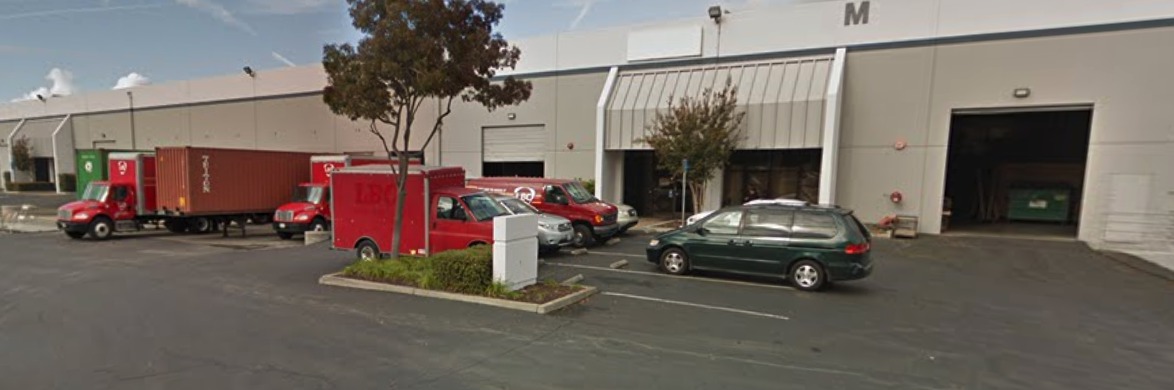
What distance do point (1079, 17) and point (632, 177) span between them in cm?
1484

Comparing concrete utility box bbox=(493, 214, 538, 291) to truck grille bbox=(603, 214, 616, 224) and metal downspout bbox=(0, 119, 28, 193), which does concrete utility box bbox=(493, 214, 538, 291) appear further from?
metal downspout bbox=(0, 119, 28, 193)

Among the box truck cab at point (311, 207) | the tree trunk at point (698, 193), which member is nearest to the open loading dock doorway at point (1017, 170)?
the tree trunk at point (698, 193)

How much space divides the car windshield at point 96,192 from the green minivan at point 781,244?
60.0 feet

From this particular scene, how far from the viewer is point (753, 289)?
8.21 meters

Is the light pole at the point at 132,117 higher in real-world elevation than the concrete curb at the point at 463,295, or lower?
higher

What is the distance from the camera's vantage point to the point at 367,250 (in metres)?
10.2

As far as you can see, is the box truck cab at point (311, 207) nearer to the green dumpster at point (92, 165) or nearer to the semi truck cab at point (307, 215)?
the semi truck cab at point (307, 215)

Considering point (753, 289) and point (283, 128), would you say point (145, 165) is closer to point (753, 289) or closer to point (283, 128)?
point (283, 128)

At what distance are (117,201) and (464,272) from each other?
1595cm

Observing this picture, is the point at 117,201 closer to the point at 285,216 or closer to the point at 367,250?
the point at 285,216

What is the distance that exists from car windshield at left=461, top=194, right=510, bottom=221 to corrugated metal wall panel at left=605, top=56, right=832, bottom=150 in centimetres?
925

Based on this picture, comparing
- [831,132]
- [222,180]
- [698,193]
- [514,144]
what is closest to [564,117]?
[514,144]

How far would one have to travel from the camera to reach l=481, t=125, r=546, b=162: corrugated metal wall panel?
70.4ft

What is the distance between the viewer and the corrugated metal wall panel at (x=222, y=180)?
15.1m
